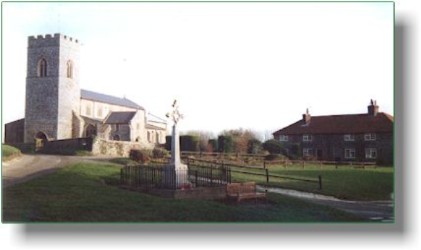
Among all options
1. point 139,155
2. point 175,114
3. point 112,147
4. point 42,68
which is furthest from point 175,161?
point 42,68

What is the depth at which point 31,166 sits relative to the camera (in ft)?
24.9

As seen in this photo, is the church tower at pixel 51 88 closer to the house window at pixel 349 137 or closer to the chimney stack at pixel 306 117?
the chimney stack at pixel 306 117

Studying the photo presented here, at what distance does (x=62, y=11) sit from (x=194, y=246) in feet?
12.8

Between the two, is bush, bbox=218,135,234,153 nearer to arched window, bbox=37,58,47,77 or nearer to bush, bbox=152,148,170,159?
bush, bbox=152,148,170,159

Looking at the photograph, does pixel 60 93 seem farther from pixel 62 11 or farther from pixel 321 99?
pixel 321 99

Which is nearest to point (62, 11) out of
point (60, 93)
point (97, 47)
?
point (97, 47)

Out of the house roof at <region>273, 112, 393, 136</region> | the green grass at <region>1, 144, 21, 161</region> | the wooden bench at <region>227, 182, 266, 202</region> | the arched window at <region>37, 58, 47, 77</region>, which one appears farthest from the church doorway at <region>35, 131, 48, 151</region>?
the house roof at <region>273, 112, 393, 136</region>

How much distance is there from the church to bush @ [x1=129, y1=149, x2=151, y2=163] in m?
0.12

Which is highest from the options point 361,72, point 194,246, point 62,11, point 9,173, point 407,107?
point 62,11

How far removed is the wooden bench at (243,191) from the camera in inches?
301

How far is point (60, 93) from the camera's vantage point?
777 cm

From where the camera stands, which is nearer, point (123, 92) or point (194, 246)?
point (194, 246)

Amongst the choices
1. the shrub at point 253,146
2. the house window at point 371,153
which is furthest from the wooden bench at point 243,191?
the house window at point 371,153

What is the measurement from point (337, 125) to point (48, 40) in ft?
14.7
